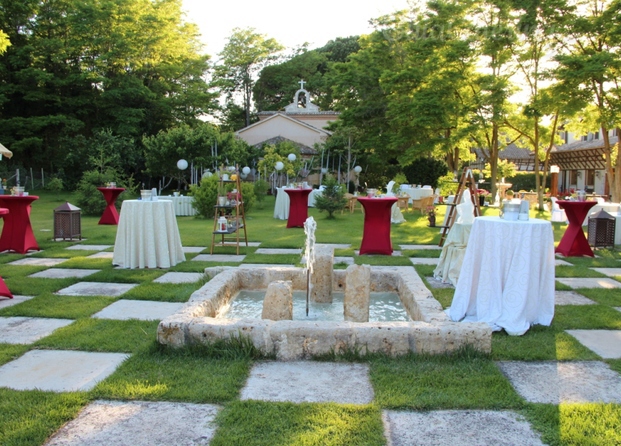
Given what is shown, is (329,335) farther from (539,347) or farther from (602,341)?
(602,341)

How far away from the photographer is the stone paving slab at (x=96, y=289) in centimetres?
599

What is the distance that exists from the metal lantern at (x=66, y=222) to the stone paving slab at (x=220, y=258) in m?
3.40

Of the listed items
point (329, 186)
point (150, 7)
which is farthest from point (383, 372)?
point (150, 7)

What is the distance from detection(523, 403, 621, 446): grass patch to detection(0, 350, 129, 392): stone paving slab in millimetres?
2691

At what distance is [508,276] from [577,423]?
1874 millimetres

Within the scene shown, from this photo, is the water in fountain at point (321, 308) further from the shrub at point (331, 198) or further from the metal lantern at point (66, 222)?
the shrub at point (331, 198)

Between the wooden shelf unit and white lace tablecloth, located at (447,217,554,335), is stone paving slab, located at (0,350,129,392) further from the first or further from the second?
the wooden shelf unit

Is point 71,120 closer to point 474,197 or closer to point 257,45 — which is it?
point 257,45

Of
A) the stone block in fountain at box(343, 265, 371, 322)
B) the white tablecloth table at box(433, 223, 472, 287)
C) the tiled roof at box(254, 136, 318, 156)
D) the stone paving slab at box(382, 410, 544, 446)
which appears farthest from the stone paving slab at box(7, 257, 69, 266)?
the tiled roof at box(254, 136, 318, 156)

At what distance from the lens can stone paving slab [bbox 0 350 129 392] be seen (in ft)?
11.0

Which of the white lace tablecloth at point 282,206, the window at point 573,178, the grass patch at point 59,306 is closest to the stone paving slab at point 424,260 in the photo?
the grass patch at point 59,306

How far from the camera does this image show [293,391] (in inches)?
128

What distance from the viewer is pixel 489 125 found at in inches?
790

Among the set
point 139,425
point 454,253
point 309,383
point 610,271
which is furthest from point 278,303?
point 610,271
